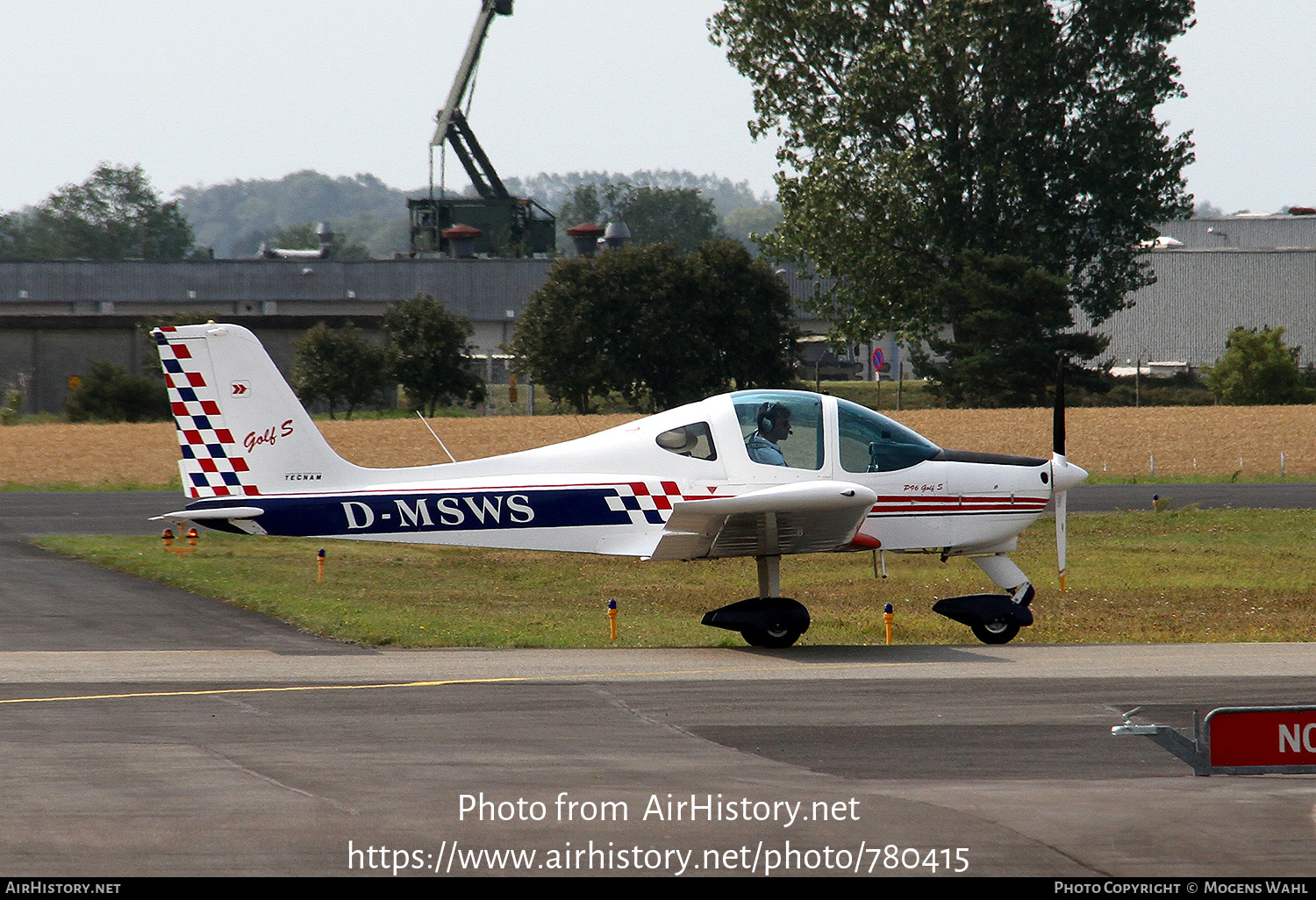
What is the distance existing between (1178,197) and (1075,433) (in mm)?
16738

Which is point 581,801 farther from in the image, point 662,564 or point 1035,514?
point 662,564

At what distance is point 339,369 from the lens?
49.2m

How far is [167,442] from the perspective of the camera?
41.6m

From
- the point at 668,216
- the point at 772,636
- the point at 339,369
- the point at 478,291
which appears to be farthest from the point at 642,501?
the point at 668,216

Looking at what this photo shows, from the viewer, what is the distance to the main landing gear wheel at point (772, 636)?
13.2m

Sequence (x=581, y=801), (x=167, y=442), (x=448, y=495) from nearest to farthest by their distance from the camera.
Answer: (x=581, y=801) < (x=448, y=495) < (x=167, y=442)

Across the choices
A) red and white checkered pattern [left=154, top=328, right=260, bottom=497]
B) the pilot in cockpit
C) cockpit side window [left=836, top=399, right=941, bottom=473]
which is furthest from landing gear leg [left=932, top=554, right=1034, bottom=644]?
red and white checkered pattern [left=154, top=328, right=260, bottom=497]

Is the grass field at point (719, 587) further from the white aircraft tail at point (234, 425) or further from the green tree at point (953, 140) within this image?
the green tree at point (953, 140)

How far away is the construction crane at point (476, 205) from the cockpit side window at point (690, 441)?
219 feet

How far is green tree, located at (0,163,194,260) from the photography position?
14850cm

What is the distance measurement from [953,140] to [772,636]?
43.8 m

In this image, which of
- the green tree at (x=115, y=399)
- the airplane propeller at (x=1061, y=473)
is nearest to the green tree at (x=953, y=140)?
the green tree at (x=115, y=399)

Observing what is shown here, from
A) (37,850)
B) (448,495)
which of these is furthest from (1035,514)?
(37,850)

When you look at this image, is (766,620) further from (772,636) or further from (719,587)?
(719,587)
